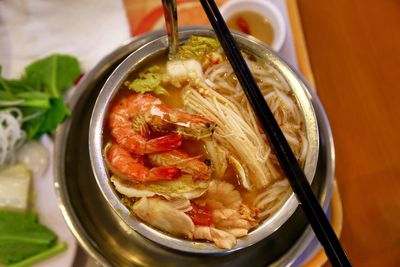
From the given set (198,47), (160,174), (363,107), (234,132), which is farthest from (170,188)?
(363,107)

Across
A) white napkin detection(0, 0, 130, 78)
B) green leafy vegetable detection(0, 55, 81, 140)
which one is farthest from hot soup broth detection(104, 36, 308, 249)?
white napkin detection(0, 0, 130, 78)

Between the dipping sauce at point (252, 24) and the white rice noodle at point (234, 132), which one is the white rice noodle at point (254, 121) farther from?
the dipping sauce at point (252, 24)

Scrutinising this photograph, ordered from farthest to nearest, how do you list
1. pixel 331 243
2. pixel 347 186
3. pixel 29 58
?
pixel 29 58 < pixel 347 186 < pixel 331 243

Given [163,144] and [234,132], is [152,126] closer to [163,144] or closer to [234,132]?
[163,144]

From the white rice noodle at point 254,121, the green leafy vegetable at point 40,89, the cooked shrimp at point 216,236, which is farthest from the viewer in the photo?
the green leafy vegetable at point 40,89

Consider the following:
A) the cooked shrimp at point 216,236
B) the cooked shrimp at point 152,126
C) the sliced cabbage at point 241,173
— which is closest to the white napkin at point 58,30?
the cooked shrimp at point 152,126

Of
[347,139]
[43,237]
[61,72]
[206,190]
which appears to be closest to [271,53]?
[206,190]

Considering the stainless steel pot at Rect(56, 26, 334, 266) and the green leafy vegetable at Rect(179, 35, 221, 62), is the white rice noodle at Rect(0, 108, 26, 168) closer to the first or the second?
the stainless steel pot at Rect(56, 26, 334, 266)

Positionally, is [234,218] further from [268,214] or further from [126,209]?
[126,209]
